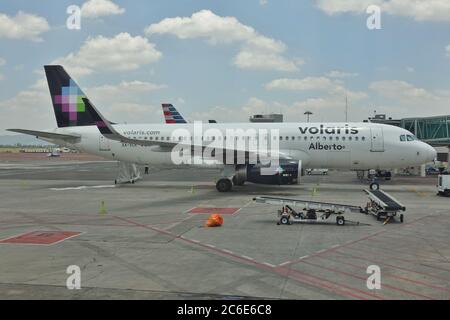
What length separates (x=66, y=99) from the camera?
107ft

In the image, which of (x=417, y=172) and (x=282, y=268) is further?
(x=417, y=172)

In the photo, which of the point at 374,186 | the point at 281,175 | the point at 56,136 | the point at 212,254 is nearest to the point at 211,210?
the point at 281,175

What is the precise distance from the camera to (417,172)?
4606 centimetres

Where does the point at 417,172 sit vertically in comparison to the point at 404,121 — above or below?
below

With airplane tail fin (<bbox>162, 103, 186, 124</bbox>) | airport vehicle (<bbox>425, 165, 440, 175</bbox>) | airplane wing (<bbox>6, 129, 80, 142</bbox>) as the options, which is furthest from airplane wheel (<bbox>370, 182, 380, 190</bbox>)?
airplane tail fin (<bbox>162, 103, 186, 124</bbox>)

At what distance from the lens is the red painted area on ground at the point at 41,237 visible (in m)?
13.8

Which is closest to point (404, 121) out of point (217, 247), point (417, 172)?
point (417, 172)

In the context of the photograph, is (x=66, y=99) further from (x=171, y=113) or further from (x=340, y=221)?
(x=171, y=113)

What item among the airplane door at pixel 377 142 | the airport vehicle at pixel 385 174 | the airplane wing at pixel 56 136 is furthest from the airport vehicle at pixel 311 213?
the airport vehicle at pixel 385 174

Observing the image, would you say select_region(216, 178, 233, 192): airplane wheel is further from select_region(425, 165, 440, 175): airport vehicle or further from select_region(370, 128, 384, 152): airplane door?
select_region(425, 165, 440, 175): airport vehicle

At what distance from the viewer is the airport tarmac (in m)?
9.02

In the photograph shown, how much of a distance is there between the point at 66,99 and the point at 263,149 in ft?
54.2
